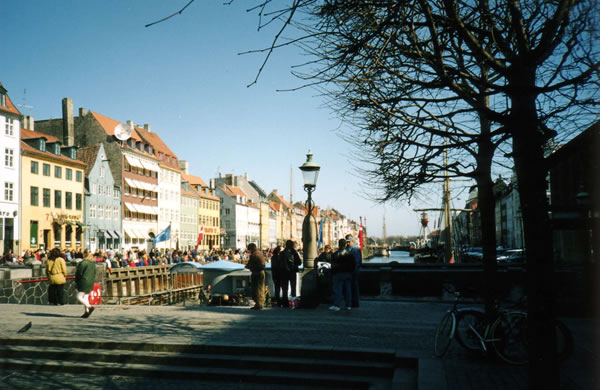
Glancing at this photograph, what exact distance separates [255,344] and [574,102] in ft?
20.0

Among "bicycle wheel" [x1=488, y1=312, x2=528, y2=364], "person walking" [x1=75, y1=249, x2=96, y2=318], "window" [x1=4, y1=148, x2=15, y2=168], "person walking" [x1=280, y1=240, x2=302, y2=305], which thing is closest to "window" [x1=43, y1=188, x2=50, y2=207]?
"window" [x1=4, y1=148, x2=15, y2=168]

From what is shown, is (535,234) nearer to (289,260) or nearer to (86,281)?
(289,260)

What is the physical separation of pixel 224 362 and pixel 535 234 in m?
5.61

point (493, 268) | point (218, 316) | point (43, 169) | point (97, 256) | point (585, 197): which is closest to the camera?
point (493, 268)

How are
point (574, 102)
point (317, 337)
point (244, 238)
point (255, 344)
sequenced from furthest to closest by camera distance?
point (244, 238) < point (317, 337) < point (255, 344) < point (574, 102)

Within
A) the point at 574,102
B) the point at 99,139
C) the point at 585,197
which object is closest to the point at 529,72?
the point at 574,102

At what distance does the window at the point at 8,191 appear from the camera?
146 feet

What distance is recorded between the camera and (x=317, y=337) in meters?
9.97

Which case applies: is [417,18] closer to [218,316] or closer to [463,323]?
[463,323]

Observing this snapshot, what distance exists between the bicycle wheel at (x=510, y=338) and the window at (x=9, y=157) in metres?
46.2

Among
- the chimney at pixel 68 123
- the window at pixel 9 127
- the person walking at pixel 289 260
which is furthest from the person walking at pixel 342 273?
the chimney at pixel 68 123

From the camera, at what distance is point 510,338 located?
25.0 feet

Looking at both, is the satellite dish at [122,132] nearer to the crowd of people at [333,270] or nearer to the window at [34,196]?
the window at [34,196]

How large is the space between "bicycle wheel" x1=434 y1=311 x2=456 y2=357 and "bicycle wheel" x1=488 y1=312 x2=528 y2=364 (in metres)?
0.63
